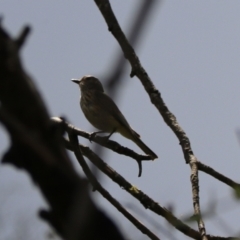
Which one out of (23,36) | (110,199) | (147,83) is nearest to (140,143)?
(147,83)

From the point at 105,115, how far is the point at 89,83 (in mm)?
1217

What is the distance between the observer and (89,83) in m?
8.60

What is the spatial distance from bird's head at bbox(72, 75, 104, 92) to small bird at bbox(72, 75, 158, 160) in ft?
0.41

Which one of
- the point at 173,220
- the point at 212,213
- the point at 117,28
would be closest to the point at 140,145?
the point at 117,28

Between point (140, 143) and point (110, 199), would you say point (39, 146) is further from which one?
point (140, 143)

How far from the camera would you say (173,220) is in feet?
10.1

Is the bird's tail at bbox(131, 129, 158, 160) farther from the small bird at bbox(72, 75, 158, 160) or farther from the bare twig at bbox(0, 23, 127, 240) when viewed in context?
the bare twig at bbox(0, 23, 127, 240)

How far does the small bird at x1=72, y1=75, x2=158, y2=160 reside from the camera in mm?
7168

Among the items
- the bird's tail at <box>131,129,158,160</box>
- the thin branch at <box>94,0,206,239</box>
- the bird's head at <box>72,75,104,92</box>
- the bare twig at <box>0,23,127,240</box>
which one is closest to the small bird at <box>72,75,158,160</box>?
the bird's tail at <box>131,129,158,160</box>

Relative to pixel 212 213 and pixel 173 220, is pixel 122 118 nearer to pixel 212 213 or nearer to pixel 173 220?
pixel 173 220

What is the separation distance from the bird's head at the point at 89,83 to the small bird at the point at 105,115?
124 millimetres

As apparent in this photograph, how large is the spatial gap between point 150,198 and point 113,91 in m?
3.04

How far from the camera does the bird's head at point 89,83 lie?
8.36 m

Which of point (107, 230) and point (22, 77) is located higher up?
point (22, 77)
